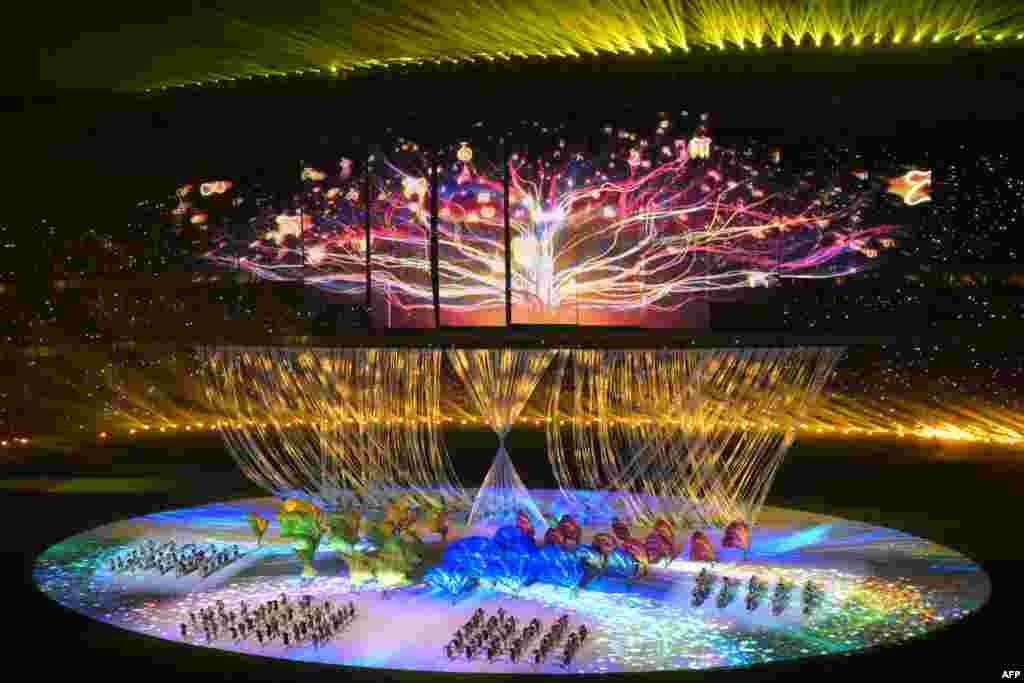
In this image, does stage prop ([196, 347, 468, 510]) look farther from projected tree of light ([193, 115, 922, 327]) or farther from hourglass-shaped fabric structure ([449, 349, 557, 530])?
projected tree of light ([193, 115, 922, 327])

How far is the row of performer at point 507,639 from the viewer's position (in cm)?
1289

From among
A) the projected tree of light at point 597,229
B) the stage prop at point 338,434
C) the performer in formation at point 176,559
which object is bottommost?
the performer in formation at point 176,559

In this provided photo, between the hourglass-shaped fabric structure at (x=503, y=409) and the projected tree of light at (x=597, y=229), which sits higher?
the projected tree of light at (x=597, y=229)

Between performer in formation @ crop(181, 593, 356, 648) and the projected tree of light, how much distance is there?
223 inches

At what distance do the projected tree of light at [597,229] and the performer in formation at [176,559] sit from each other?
4.29 metres

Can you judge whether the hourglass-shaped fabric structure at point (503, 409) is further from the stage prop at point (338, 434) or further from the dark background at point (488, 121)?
the dark background at point (488, 121)

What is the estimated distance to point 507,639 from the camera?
13461mm

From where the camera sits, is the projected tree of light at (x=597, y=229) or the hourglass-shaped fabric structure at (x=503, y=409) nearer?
the hourglass-shaped fabric structure at (x=503, y=409)

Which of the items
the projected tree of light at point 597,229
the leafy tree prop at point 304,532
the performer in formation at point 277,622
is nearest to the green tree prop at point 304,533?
the leafy tree prop at point 304,532

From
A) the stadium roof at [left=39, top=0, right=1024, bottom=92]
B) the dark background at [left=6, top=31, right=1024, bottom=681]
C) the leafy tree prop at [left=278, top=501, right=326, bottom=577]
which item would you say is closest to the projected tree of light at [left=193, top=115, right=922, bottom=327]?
the dark background at [left=6, top=31, right=1024, bottom=681]

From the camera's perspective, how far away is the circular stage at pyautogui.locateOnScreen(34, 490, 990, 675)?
516 inches

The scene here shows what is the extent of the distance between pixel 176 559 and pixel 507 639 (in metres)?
5.43

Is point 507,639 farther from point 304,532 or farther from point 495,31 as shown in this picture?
point 495,31

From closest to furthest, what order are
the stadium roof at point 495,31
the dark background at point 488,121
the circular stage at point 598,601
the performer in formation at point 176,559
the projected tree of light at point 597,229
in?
the stadium roof at point 495,31
the dark background at point 488,121
the circular stage at point 598,601
the performer in formation at point 176,559
the projected tree of light at point 597,229
